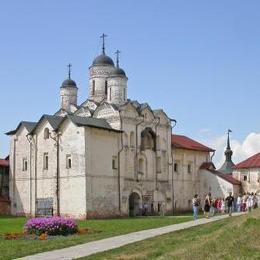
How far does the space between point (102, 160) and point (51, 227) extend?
22192 mm

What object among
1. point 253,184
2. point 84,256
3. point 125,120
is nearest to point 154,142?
point 125,120

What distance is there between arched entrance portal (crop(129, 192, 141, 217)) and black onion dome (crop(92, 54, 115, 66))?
42.6ft

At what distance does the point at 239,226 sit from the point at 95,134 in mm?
26919

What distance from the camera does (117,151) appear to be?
4912cm

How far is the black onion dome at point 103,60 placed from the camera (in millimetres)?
55906

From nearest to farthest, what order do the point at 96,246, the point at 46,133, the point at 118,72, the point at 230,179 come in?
the point at 96,246
the point at 46,133
the point at 118,72
the point at 230,179

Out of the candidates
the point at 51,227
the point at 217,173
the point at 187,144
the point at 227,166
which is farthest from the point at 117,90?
the point at 51,227

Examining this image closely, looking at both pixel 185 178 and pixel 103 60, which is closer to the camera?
pixel 103 60

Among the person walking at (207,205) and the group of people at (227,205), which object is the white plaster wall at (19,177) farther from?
the person walking at (207,205)

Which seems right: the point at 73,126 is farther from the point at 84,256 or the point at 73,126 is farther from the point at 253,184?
the point at 84,256

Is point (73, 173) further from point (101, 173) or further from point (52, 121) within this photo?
point (52, 121)

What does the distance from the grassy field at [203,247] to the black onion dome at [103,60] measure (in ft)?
113

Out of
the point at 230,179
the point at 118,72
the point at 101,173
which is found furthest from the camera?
the point at 230,179

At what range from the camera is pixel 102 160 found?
156 feet
